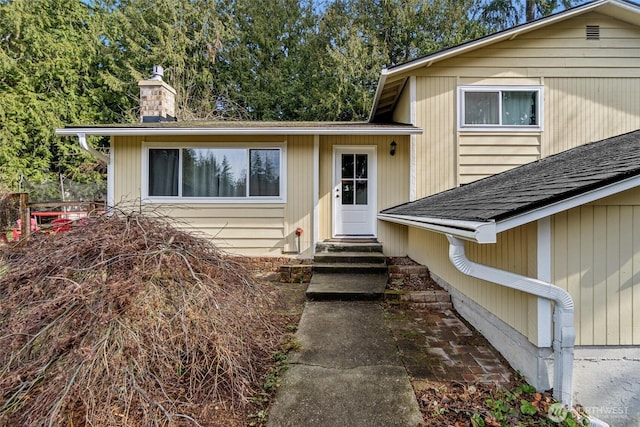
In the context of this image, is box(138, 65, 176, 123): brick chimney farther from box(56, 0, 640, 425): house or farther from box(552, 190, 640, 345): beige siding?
box(552, 190, 640, 345): beige siding

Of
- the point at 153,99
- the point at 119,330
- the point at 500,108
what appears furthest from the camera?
the point at 153,99

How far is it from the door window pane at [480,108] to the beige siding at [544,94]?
0.23m

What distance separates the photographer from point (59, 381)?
1.94 meters

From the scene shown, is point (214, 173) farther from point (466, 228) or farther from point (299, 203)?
point (466, 228)

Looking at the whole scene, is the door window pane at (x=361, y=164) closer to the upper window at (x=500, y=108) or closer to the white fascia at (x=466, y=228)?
the upper window at (x=500, y=108)

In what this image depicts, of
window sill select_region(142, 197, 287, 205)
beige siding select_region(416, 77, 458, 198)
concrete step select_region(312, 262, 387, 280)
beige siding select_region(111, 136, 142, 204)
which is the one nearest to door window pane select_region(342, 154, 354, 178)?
beige siding select_region(416, 77, 458, 198)

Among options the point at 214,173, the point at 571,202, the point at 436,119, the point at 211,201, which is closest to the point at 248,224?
the point at 211,201

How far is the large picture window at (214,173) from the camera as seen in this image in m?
6.54

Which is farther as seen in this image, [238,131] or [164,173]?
[164,173]

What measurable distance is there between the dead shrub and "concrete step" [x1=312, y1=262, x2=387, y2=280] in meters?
2.97

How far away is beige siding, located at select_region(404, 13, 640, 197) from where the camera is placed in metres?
6.19

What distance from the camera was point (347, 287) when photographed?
4.96 metres

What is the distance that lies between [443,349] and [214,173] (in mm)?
5286

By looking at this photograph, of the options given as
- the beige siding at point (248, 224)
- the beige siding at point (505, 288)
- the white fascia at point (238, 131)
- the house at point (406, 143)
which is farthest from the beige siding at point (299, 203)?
the beige siding at point (505, 288)
